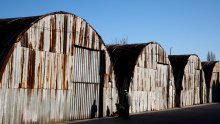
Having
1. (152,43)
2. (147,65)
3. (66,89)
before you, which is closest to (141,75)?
(147,65)

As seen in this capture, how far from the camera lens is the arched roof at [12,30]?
16.6 meters

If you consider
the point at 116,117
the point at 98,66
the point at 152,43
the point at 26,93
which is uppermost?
the point at 152,43

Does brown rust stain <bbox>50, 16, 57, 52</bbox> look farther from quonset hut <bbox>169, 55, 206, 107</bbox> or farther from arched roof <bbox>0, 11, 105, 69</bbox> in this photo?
quonset hut <bbox>169, 55, 206, 107</bbox>

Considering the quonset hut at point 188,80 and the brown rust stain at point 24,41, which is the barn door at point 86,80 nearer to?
the brown rust stain at point 24,41

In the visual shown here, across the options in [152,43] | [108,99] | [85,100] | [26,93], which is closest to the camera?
[26,93]

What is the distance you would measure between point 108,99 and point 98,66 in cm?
235

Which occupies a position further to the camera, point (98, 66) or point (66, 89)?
point (98, 66)

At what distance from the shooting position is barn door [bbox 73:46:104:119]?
69.0ft

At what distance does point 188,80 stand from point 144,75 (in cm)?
1069

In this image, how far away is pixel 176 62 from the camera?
38688mm

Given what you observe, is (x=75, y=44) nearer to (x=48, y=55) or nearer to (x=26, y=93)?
(x=48, y=55)

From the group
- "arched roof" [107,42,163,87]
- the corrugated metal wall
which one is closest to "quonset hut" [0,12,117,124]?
"arched roof" [107,42,163,87]

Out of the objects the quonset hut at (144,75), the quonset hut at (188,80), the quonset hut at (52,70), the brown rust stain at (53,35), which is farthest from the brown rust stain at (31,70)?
the quonset hut at (188,80)

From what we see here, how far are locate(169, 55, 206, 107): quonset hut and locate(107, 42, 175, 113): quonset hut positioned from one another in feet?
9.93
